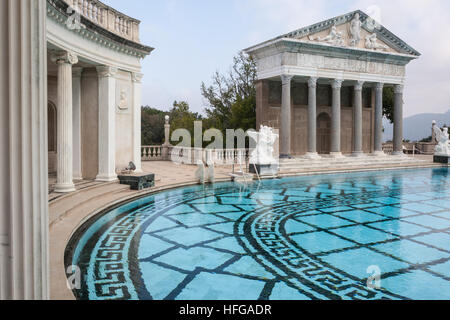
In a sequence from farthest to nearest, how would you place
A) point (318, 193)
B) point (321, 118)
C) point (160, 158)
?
point (321, 118) < point (160, 158) < point (318, 193)

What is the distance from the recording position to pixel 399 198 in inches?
435

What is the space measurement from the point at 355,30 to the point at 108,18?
15.5 metres

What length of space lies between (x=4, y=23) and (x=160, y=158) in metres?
20.3

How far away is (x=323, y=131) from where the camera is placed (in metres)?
24.6

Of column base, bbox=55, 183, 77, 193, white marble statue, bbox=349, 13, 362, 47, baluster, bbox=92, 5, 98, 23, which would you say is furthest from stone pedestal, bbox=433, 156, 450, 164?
column base, bbox=55, 183, 77, 193

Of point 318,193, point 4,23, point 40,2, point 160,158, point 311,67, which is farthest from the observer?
point 160,158

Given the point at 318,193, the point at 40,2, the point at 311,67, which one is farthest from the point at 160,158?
the point at 40,2

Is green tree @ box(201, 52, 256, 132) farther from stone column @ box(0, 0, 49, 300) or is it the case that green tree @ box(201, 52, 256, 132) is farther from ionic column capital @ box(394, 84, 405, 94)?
stone column @ box(0, 0, 49, 300)

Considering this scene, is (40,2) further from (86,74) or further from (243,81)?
(243,81)

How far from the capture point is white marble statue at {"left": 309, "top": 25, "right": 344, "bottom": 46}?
799 inches

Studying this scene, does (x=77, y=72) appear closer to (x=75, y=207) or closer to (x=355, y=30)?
(x=75, y=207)

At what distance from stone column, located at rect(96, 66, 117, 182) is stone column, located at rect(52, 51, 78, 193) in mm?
1830

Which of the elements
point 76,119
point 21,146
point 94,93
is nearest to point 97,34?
point 94,93

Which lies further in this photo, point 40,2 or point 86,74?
point 86,74
